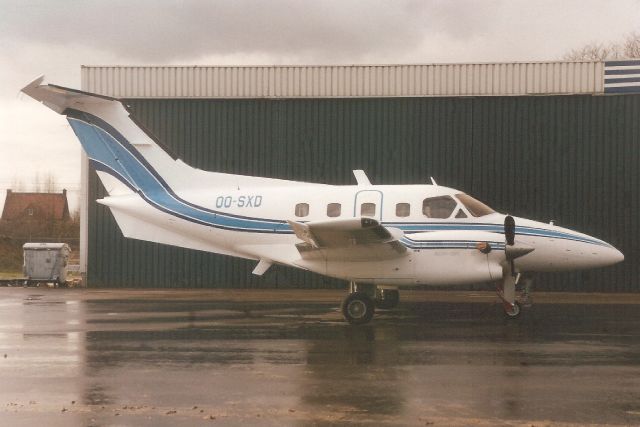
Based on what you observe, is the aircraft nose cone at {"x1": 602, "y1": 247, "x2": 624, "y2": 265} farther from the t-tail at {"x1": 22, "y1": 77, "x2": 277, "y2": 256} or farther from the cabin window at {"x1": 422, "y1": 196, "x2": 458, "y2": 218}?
the t-tail at {"x1": 22, "y1": 77, "x2": 277, "y2": 256}

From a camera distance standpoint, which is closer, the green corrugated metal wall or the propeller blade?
the propeller blade

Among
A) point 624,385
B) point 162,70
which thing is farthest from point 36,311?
point 624,385

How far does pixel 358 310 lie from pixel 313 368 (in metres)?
4.80

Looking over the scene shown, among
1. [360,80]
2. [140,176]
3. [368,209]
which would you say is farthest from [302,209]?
[360,80]

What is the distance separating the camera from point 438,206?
15.7 meters

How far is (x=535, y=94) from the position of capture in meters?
23.9

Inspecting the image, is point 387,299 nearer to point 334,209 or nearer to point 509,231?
point 334,209

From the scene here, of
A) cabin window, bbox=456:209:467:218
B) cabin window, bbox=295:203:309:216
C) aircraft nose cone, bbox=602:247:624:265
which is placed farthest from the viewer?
cabin window, bbox=295:203:309:216

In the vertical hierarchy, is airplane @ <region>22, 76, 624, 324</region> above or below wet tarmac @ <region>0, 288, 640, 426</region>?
above

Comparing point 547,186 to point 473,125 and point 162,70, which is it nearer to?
point 473,125

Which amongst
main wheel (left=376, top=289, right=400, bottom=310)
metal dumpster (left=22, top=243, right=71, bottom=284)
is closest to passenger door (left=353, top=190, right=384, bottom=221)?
main wheel (left=376, top=289, right=400, bottom=310)

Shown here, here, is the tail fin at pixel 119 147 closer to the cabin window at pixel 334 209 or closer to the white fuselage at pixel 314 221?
the white fuselage at pixel 314 221

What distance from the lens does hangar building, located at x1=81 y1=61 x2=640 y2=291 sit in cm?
2355

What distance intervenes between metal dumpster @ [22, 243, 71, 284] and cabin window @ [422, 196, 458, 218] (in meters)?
14.5
